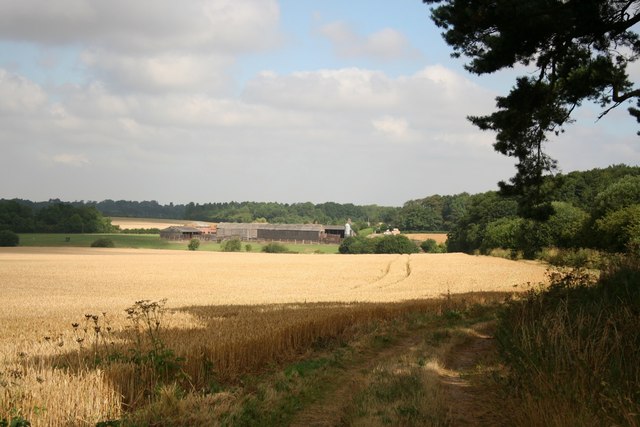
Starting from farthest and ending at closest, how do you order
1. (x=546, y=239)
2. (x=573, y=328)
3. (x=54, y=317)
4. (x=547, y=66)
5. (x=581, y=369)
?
(x=546, y=239)
(x=54, y=317)
(x=547, y=66)
(x=573, y=328)
(x=581, y=369)

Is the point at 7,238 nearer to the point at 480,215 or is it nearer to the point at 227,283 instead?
the point at 227,283

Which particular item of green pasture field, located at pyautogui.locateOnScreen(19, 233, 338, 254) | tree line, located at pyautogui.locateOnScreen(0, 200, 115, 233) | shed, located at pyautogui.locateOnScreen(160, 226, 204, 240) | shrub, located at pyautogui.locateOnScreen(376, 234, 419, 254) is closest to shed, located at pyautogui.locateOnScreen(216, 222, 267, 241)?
shed, located at pyautogui.locateOnScreen(160, 226, 204, 240)

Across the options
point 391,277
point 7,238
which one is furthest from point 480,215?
point 7,238

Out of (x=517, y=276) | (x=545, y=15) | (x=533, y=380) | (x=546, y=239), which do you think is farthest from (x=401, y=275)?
(x=533, y=380)

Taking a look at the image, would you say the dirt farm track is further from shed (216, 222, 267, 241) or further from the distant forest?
shed (216, 222, 267, 241)

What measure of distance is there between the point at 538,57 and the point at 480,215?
81.3 meters

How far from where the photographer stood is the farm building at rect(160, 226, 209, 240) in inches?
4382

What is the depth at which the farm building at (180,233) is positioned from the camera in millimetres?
111312

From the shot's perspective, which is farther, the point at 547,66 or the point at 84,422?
the point at 547,66

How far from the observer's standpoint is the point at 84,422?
20.9ft

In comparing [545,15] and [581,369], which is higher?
[545,15]

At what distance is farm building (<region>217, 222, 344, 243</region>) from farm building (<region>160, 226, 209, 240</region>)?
20.7ft

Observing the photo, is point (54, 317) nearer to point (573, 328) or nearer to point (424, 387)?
point (424, 387)

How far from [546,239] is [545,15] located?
52.9 meters
